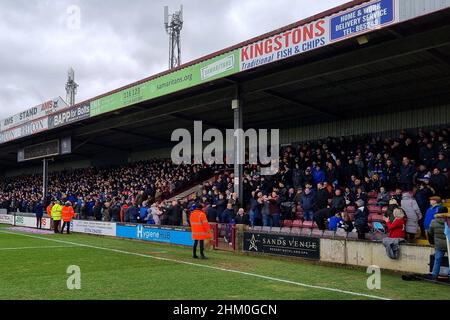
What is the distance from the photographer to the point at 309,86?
19469 mm

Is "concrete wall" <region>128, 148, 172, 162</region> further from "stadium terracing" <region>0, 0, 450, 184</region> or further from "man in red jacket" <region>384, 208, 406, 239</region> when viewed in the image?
"man in red jacket" <region>384, 208, 406, 239</region>

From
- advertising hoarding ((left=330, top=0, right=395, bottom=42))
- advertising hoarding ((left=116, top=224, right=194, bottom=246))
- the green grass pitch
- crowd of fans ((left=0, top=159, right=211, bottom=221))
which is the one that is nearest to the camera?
the green grass pitch

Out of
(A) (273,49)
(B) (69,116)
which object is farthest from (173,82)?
(B) (69,116)

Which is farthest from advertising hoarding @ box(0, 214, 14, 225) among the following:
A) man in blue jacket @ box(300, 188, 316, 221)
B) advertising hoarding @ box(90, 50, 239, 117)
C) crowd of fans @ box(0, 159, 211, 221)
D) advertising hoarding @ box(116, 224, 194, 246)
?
man in blue jacket @ box(300, 188, 316, 221)

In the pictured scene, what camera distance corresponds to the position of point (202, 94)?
21.5 meters

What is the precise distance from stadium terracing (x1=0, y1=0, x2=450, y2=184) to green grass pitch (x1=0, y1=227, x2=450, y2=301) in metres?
6.33

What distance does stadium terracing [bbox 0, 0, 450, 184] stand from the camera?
13516mm

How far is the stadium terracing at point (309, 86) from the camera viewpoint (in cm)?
1352

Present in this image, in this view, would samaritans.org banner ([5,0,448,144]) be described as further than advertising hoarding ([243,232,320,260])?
No

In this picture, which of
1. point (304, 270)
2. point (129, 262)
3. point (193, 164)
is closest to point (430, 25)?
point (304, 270)
